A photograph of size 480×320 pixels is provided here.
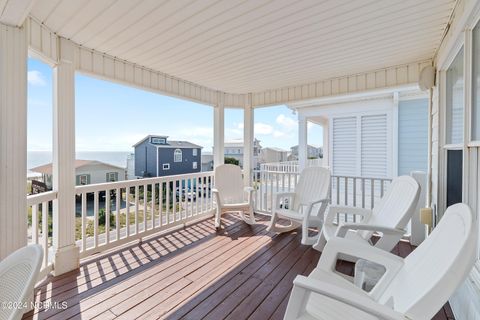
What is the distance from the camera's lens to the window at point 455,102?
2.09m

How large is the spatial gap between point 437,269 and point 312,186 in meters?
2.89

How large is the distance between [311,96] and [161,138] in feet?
10.5

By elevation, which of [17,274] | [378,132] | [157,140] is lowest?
[17,274]

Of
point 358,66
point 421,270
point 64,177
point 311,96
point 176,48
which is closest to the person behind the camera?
point 421,270

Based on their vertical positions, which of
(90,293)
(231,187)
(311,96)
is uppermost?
(311,96)

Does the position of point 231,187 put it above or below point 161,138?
below

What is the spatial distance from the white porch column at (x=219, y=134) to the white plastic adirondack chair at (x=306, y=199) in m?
1.60

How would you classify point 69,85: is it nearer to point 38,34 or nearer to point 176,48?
point 38,34

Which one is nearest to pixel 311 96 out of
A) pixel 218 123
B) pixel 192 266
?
pixel 218 123

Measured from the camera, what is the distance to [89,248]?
9.64ft

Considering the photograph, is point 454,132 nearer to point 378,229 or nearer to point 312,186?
point 378,229

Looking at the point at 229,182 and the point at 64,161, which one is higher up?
the point at 64,161

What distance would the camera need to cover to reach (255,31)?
238 centimetres

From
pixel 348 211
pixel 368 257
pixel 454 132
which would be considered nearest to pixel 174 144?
pixel 348 211
